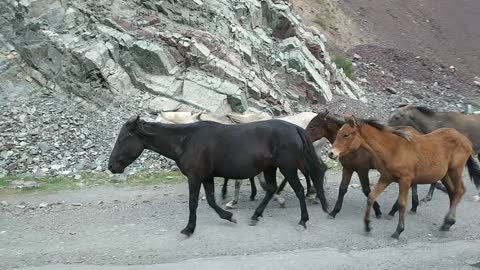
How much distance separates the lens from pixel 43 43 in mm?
16484

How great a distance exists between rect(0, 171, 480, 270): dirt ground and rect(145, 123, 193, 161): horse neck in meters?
1.16

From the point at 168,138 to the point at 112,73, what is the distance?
773cm

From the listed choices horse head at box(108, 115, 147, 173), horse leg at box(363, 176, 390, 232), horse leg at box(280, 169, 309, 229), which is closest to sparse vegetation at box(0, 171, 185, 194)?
horse head at box(108, 115, 147, 173)

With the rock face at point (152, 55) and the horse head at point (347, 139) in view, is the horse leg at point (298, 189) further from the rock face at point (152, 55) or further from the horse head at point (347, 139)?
the rock face at point (152, 55)

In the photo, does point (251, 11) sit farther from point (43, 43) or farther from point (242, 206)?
point (242, 206)

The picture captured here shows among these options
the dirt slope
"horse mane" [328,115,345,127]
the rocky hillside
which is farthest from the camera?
the dirt slope

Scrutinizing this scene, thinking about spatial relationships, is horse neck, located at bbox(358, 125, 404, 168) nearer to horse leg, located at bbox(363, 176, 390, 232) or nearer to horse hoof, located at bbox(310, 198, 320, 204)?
horse leg, located at bbox(363, 176, 390, 232)

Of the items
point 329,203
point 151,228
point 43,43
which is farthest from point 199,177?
point 43,43

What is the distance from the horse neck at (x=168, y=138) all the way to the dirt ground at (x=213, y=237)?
1161mm

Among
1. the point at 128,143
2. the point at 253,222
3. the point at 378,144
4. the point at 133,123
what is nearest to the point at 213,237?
the point at 253,222

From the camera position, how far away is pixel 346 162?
9.54 m

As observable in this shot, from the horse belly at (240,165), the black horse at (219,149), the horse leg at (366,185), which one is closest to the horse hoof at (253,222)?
the black horse at (219,149)

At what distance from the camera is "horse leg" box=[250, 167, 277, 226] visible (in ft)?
30.7

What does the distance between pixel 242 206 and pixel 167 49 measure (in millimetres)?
7791
